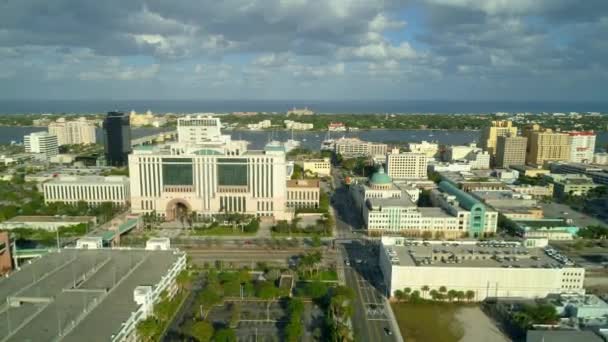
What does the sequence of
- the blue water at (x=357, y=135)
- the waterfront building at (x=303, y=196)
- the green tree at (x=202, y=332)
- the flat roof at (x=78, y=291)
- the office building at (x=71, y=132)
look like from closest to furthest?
1. the flat roof at (x=78, y=291)
2. the green tree at (x=202, y=332)
3. the waterfront building at (x=303, y=196)
4. the office building at (x=71, y=132)
5. the blue water at (x=357, y=135)

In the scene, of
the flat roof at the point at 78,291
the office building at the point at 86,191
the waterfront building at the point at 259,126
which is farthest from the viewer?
the waterfront building at the point at 259,126

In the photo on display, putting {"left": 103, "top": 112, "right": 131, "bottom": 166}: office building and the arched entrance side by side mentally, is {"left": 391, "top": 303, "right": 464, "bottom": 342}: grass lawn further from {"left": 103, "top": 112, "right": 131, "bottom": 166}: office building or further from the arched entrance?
{"left": 103, "top": 112, "right": 131, "bottom": 166}: office building

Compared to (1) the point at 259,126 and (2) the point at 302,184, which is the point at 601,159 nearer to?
(2) the point at 302,184

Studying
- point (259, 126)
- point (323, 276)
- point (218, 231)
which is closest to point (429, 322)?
point (323, 276)

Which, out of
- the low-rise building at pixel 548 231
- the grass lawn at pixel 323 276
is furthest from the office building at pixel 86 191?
the low-rise building at pixel 548 231

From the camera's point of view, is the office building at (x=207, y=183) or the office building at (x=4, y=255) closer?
the office building at (x=4, y=255)

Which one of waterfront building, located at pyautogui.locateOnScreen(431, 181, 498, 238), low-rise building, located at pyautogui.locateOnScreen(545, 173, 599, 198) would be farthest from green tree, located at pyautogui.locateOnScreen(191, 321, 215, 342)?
low-rise building, located at pyautogui.locateOnScreen(545, 173, 599, 198)

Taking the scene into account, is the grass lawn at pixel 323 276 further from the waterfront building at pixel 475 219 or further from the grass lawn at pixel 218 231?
the waterfront building at pixel 475 219

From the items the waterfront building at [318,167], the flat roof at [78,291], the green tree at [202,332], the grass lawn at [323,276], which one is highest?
the waterfront building at [318,167]
